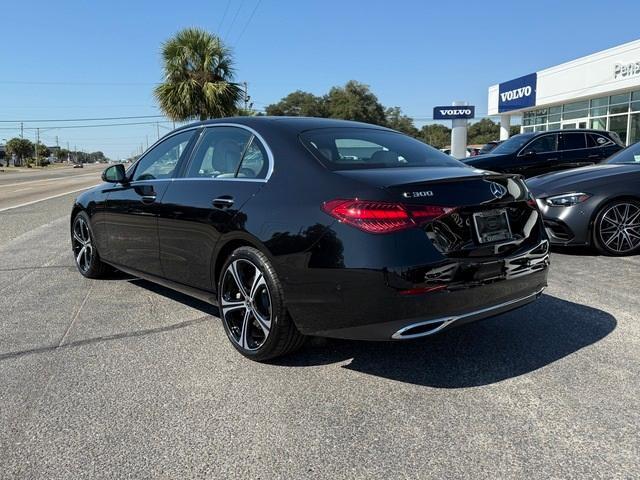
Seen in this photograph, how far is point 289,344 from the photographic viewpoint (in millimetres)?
3451

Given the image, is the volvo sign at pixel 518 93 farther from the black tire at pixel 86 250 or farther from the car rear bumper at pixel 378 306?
the car rear bumper at pixel 378 306

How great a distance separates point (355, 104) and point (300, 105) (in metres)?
8.63

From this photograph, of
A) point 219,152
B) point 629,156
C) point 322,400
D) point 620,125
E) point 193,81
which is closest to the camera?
point 322,400

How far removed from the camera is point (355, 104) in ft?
252

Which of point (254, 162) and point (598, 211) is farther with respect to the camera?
point (598, 211)

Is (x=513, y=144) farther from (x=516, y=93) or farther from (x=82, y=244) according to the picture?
(x=516, y=93)

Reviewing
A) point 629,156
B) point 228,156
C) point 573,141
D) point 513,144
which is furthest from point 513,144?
point 228,156

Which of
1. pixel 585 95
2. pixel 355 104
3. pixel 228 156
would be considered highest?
pixel 355 104

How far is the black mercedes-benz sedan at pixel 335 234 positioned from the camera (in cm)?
298

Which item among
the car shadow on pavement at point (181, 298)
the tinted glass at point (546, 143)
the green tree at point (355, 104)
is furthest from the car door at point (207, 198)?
the green tree at point (355, 104)

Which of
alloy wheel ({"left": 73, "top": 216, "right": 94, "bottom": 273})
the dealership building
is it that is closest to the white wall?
the dealership building

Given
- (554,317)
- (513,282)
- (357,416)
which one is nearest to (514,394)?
(513,282)

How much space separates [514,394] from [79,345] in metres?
2.91

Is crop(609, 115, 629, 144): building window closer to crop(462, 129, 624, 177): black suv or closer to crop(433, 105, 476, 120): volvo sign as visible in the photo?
crop(433, 105, 476, 120): volvo sign
